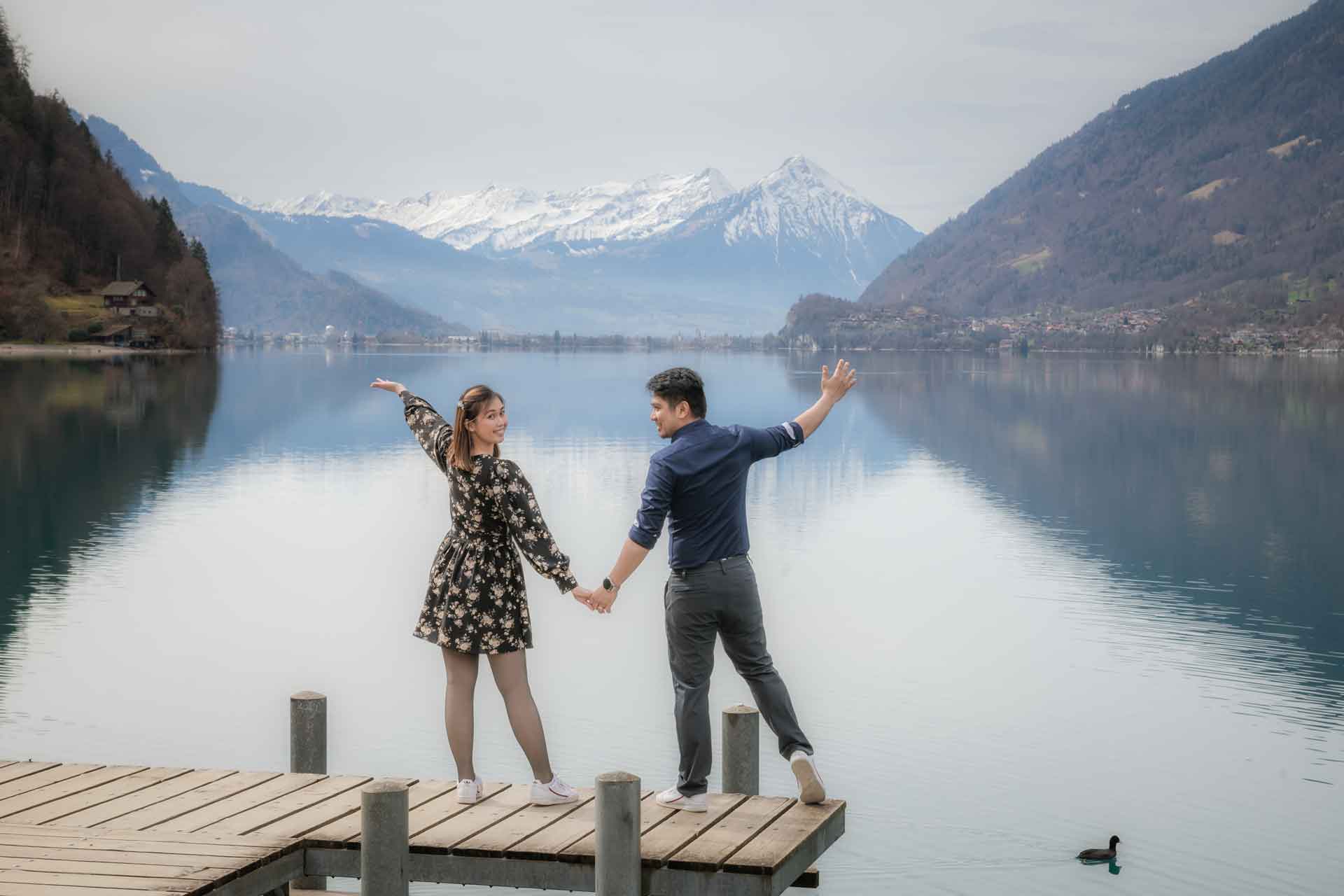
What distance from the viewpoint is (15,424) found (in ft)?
164

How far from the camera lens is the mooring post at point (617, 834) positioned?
7652mm

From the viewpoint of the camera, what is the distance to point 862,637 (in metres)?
21.1

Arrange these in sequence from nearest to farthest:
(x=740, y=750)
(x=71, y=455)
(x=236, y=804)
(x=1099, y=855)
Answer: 1. (x=236, y=804)
2. (x=740, y=750)
3. (x=1099, y=855)
4. (x=71, y=455)

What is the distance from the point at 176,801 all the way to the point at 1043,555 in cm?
2205

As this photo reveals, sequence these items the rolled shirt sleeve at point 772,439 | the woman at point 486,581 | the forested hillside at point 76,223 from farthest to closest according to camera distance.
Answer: the forested hillside at point 76,223
the rolled shirt sleeve at point 772,439
the woman at point 486,581

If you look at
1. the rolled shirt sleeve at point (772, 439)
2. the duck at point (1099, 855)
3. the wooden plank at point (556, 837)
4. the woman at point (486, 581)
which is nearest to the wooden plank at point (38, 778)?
the woman at point (486, 581)

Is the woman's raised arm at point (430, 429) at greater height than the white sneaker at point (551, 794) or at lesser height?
greater

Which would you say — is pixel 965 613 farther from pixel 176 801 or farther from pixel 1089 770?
pixel 176 801

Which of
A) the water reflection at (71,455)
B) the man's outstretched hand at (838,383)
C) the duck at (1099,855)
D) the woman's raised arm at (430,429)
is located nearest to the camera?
the woman's raised arm at (430,429)

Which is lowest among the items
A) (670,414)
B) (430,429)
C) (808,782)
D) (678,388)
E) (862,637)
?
(862,637)

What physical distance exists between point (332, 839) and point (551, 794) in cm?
A: 124

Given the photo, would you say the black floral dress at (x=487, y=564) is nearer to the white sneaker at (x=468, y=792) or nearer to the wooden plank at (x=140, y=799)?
the white sneaker at (x=468, y=792)

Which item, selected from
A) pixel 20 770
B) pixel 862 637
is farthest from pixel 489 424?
pixel 862 637

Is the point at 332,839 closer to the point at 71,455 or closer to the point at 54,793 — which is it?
the point at 54,793
